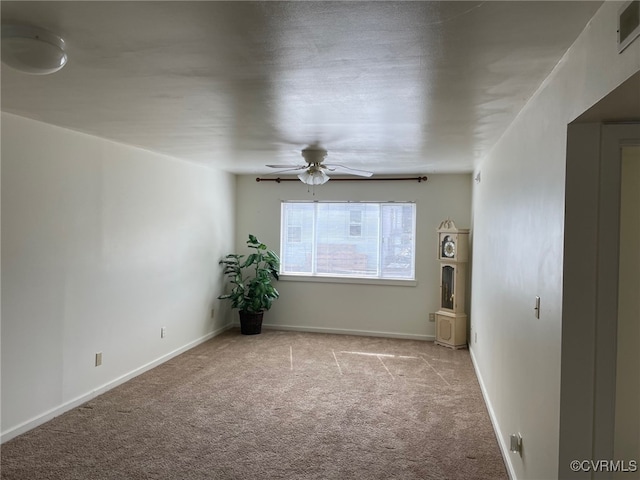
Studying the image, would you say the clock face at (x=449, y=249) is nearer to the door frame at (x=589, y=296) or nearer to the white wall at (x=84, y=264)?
the white wall at (x=84, y=264)

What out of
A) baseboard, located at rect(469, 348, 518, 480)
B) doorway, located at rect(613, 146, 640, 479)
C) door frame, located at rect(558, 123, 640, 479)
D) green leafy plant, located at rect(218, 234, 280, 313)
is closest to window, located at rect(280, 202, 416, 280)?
green leafy plant, located at rect(218, 234, 280, 313)

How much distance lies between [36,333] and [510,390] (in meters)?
3.25

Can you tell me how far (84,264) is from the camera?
12.1ft

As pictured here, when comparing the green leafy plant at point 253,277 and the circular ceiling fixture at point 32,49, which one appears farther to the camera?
the green leafy plant at point 253,277

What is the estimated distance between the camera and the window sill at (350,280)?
20.0 ft

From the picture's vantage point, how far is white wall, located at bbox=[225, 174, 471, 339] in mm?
6008

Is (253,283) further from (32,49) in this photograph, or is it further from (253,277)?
(32,49)

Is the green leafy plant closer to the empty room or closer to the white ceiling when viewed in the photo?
the empty room

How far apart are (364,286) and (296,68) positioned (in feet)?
14.8

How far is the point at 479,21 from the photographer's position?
153 cm

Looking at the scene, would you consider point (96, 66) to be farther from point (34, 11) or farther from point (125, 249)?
point (125, 249)

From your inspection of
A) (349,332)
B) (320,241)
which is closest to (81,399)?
(349,332)

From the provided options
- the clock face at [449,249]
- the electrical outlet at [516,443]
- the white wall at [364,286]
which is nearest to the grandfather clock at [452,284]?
the clock face at [449,249]

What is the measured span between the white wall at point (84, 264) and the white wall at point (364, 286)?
4.27 ft
